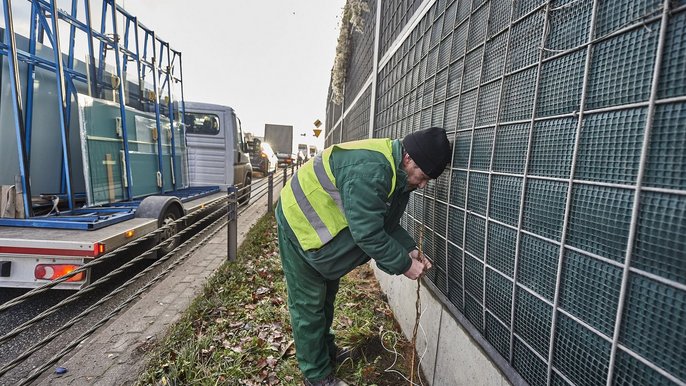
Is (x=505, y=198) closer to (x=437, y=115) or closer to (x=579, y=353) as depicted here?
(x=579, y=353)

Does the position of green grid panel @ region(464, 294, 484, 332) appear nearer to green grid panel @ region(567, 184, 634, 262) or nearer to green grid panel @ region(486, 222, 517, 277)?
green grid panel @ region(486, 222, 517, 277)

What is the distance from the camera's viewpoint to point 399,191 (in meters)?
2.25

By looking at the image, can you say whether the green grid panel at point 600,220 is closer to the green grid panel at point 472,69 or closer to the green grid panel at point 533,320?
the green grid panel at point 533,320

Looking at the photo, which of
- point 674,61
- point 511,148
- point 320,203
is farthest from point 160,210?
point 674,61

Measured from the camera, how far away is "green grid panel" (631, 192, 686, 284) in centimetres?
93

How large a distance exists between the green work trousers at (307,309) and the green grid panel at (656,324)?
1723 mm

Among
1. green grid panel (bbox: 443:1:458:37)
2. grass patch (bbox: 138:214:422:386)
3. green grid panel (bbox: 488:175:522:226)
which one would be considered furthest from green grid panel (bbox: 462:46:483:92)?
grass patch (bbox: 138:214:422:386)

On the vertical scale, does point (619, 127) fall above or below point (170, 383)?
above

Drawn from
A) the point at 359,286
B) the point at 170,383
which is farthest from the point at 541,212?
the point at 359,286

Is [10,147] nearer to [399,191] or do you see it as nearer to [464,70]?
[399,191]

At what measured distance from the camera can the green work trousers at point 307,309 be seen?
7.82 feet

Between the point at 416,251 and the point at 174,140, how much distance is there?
6.19 m

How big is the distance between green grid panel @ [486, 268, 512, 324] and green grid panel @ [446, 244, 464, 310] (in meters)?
0.35

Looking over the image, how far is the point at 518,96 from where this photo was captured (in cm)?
170
